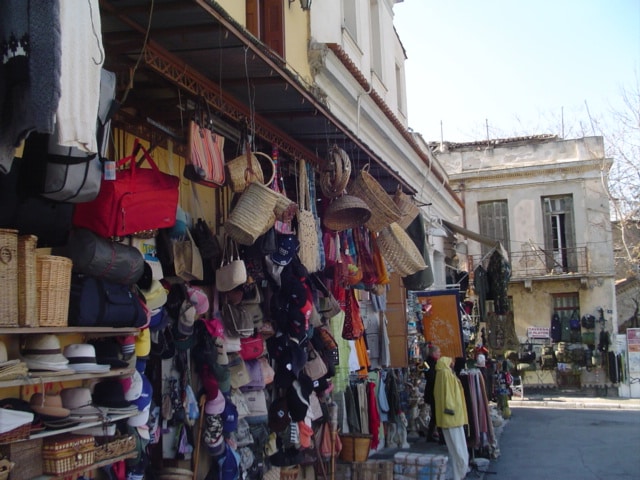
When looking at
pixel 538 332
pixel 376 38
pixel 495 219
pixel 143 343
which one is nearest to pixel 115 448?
pixel 143 343

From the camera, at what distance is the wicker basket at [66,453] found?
137 inches

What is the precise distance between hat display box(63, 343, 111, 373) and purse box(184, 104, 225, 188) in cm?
127

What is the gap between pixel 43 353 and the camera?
3607 millimetres

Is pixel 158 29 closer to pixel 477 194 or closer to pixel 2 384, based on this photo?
pixel 2 384

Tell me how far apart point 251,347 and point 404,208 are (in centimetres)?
262

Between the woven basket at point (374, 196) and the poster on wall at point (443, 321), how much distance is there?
→ 4.45 meters

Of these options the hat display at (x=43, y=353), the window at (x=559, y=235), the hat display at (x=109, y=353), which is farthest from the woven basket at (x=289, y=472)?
the window at (x=559, y=235)

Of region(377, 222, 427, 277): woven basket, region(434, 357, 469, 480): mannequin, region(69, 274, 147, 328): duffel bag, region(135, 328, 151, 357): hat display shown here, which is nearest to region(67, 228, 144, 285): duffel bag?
region(69, 274, 147, 328): duffel bag

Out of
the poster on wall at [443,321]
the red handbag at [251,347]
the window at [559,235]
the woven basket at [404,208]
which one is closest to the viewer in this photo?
the red handbag at [251,347]

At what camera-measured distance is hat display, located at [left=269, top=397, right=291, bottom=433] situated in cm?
628

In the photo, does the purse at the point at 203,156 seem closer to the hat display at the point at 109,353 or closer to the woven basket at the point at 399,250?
the hat display at the point at 109,353

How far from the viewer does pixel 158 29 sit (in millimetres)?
4230

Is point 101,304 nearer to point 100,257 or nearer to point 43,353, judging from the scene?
point 100,257

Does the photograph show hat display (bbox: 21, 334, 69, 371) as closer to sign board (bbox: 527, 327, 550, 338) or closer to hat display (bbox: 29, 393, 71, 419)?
hat display (bbox: 29, 393, 71, 419)
